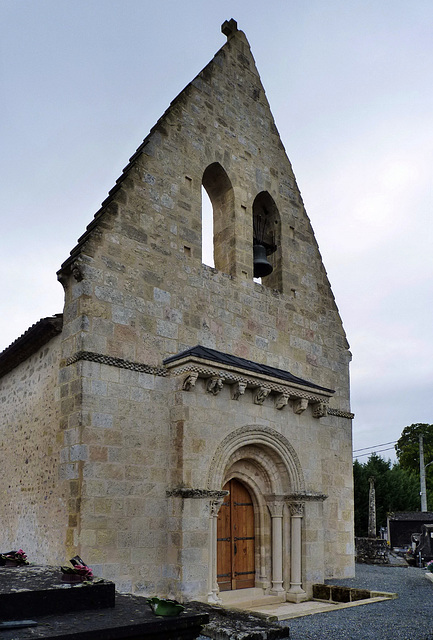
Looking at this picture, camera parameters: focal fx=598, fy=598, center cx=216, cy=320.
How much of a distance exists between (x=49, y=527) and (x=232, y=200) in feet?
21.9

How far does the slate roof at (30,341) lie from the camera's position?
29.7 ft

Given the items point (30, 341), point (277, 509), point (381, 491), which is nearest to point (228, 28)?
point (30, 341)

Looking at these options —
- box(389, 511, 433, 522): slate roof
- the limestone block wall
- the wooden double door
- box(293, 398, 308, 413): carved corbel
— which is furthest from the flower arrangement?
box(389, 511, 433, 522): slate roof

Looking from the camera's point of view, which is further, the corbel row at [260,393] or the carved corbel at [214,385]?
the carved corbel at [214,385]

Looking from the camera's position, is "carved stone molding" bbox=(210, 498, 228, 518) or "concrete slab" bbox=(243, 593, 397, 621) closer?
"concrete slab" bbox=(243, 593, 397, 621)

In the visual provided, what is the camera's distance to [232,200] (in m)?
11.6

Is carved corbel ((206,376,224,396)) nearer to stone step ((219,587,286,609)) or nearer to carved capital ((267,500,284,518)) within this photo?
carved capital ((267,500,284,518))

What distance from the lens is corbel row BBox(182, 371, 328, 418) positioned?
9023 mm

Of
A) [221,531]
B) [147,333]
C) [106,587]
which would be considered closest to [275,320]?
[147,333]

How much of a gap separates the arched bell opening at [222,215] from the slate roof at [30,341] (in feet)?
11.9

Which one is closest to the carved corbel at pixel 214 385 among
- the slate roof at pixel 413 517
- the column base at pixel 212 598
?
the column base at pixel 212 598

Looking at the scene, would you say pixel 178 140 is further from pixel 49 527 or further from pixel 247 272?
pixel 49 527

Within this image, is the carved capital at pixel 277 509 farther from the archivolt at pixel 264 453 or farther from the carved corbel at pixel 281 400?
the carved corbel at pixel 281 400

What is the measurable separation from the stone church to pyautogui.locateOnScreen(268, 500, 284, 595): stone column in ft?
0.11
